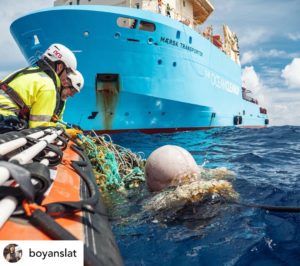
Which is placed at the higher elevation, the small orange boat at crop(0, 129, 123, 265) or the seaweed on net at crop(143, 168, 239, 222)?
the small orange boat at crop(0, 129, 123, 265)

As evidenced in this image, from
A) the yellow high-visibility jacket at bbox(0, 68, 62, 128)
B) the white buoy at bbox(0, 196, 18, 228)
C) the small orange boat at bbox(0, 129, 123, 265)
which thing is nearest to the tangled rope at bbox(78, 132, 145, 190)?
the yellow high-visibility jacket at bbox(0, 68, 62, 128)

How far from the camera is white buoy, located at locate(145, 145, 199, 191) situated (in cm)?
481

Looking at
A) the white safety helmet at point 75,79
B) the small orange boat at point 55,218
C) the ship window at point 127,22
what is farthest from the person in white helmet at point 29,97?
the ship window at point 127,22

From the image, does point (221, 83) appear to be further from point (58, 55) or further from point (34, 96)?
point (34, 96)

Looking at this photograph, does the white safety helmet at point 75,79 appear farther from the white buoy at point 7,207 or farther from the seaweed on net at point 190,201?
Result: the white buoy at point 7,207

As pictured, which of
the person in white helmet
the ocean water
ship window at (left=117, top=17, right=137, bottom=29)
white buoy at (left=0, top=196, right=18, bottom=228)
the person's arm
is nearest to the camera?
white buoy at (left=0, top=196, right=18, bottom=228)

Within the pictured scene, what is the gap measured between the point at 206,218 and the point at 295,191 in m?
2.25

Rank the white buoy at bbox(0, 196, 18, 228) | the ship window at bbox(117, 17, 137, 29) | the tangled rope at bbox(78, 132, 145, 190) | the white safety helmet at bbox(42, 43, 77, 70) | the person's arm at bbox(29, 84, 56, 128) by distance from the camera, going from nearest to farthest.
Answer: the white buoy at bbox(0, 196, 18, 228) → the person's arm at bbox(29, 84, 56, 128) → the white safety helmet at bbox(42, 43, 77, 70) → the tangled rope at bbox(78, 132, 145, 190) → the ship window at bbox(117, 17, 137, 29)

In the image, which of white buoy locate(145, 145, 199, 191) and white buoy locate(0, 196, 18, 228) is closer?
white buoy locate(0, 196, 18, 228)

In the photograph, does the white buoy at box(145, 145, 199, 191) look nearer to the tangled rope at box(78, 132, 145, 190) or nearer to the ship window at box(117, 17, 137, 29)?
the tangled rope at box(78, 132, 145, 190)

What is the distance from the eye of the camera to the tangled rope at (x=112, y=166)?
557 cm

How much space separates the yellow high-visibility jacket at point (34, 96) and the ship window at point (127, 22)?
1083cm

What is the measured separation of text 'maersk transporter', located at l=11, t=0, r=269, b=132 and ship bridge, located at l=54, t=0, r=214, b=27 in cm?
9

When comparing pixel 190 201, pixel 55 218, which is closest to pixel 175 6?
pixel 190 201
